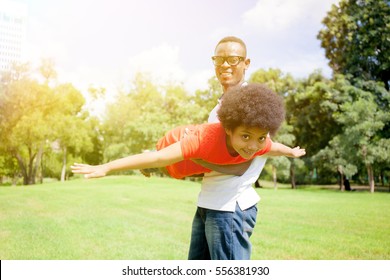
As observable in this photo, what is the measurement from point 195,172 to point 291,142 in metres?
9.94

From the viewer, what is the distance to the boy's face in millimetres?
1159

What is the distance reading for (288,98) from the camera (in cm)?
1047

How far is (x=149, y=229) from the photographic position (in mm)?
3566

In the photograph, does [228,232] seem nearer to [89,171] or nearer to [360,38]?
[89,171]

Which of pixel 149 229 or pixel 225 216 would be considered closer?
pixel 225 216

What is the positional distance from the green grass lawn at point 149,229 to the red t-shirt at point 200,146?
144 cm

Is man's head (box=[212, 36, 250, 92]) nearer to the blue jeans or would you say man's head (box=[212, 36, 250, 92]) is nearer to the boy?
the boy

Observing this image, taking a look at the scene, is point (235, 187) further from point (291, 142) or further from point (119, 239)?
point (291, 142)

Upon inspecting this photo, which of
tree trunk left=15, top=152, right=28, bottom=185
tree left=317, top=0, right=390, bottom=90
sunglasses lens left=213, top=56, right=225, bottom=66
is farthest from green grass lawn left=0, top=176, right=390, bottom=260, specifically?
tree left=317, top=0, right=390, bottom=90

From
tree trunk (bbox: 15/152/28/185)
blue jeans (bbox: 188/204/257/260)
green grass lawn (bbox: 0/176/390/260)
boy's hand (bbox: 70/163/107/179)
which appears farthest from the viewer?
tree trunk (bbox: 15/152/28/185)

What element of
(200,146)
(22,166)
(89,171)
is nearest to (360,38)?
(200,146)

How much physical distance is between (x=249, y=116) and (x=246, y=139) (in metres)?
0.09

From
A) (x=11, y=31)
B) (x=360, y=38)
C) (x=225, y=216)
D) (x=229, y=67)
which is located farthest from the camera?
(x=360, y=38)
